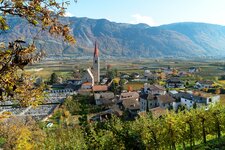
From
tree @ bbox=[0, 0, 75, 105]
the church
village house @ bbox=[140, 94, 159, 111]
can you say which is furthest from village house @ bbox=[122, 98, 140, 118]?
tree @ bbox=[0, 0, 75, 105]

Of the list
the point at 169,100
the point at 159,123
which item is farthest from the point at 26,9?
the point at 169,100

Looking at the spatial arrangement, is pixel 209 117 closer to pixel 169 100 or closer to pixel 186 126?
pixel 186 126

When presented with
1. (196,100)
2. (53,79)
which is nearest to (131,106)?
(196,100)

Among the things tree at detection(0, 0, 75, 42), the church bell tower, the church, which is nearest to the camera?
tree at detection(0, 0, 75, 42)

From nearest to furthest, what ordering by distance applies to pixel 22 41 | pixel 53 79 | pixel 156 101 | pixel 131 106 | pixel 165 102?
pixel 22 41 → pixel 165 102 → pixel 131 106 → pixel 156 101 → pixel 53 79

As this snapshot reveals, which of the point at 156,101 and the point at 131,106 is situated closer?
the point at 131,106

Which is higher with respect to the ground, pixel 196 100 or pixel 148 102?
pixel 196 100

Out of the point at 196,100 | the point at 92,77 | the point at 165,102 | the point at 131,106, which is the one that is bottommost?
the point at 131,106

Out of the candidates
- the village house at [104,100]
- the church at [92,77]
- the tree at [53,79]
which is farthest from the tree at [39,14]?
the tree at [53,79]

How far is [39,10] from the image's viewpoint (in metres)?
6.05

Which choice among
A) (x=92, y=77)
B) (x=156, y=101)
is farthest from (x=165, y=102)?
(x=92, y=77)

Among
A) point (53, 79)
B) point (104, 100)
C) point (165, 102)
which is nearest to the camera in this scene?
point (165, 102)

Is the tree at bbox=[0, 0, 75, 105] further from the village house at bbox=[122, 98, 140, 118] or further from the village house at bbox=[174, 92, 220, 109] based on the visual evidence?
the village house at bbox=[174, 92, 220, 109]

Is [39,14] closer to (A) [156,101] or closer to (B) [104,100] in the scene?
(A) [156,101]
